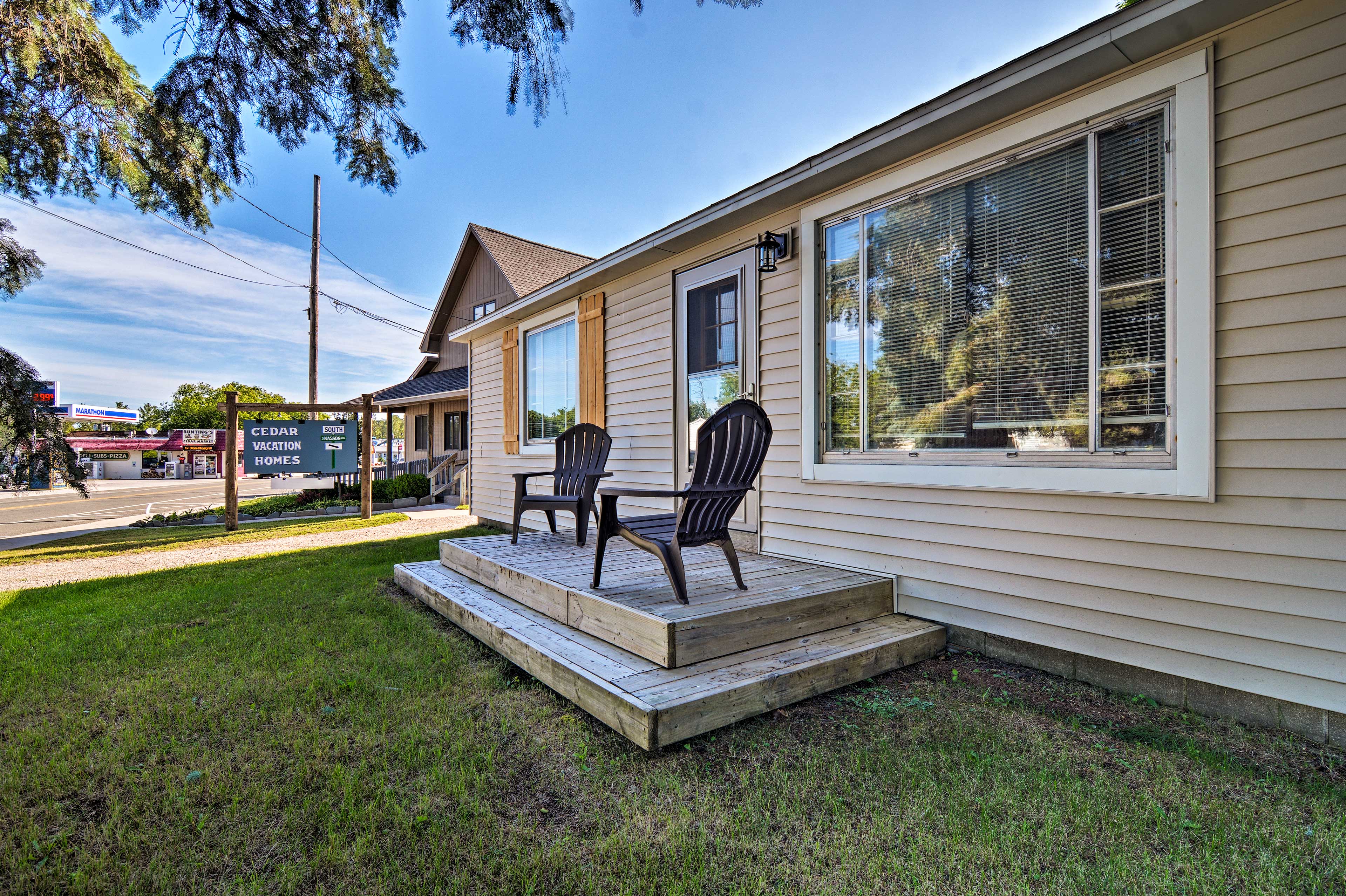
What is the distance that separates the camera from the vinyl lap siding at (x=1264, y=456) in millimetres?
1910

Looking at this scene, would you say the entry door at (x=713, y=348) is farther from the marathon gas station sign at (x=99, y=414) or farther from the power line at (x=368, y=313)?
the marathon gas station sign at (x=99, y=414)

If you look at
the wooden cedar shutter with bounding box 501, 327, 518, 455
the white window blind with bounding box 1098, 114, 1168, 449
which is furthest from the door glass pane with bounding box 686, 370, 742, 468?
the wooden cedar shutter with bounding box 501, 327, 518, 455

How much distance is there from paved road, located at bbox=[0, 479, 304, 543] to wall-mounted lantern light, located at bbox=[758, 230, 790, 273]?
9714 mm

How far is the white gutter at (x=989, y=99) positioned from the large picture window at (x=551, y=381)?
6.99ft

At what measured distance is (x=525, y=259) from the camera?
45.9 feet

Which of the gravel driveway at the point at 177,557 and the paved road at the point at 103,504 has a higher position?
the gravel driveway at the point at 177,557

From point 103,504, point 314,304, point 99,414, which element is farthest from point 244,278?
point 99,414

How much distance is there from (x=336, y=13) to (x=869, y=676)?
4.07 m

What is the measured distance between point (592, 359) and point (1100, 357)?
4.13 metres

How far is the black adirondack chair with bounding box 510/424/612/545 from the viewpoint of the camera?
13.5 feet

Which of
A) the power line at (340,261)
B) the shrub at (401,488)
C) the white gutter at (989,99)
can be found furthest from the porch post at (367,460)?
the white gutter at (989,99)

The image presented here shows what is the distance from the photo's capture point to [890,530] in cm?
311

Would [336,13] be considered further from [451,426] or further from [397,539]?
[451,426]

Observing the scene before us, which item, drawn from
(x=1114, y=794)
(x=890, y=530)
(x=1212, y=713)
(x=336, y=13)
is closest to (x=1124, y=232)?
(x=890, y=530)
